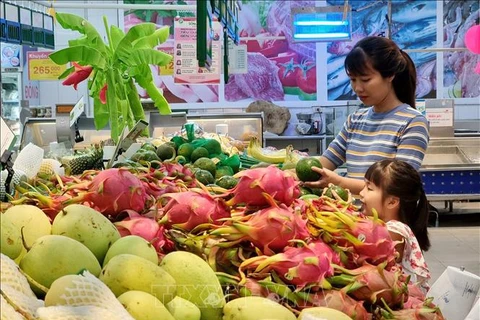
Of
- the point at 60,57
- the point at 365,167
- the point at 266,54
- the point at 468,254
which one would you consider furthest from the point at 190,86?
the point at 365,167

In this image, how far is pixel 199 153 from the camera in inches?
141

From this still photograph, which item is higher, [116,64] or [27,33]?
[27,33]

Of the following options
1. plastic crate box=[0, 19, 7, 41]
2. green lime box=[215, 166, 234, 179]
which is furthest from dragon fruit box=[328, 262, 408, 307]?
plastic crate box=[0, 19, 7, 41]

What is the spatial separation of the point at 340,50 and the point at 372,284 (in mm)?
14327

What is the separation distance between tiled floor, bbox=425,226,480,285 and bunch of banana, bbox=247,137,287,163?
2.48 m

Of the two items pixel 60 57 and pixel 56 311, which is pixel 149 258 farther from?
pixel 60 57

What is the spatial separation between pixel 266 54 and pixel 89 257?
47.8ft

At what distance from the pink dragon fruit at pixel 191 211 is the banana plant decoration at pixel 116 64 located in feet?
12.1

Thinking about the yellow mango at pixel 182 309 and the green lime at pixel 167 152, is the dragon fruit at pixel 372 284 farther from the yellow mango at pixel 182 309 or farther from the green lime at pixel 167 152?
the green lime at pixel 167 152

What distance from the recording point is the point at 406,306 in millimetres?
2002

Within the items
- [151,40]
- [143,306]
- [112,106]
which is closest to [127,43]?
[151,40]

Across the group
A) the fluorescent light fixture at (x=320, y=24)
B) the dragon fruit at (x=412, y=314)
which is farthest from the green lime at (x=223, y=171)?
the fluorescent light fixture at (x=320, y=24)

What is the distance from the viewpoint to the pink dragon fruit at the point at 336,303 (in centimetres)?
178

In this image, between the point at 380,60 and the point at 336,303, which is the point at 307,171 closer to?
the point at 380,60
